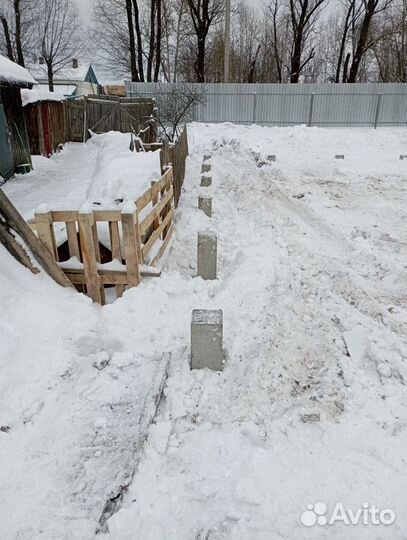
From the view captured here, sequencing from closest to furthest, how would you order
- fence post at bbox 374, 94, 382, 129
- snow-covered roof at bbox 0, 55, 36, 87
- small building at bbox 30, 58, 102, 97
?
snow-covered roof at bbox 0, 55, 36, 87 < fence post at bbox 374, 94, 382, 129 < small building at bbox 30, 58, 102, 97

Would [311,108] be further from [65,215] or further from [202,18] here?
[65,215]

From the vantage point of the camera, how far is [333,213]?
9422 mm

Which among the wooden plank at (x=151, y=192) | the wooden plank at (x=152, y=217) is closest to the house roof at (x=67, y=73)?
the wooden plank at (x=151, y=192)

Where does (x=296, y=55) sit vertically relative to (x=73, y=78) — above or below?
above

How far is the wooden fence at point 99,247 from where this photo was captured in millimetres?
4805

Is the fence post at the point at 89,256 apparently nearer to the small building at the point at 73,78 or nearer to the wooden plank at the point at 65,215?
the wooden plank at the point at 65,215

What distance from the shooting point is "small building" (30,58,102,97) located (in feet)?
147

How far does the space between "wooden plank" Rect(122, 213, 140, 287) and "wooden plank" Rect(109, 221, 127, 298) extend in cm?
16

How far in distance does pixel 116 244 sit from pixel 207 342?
1.83 metres

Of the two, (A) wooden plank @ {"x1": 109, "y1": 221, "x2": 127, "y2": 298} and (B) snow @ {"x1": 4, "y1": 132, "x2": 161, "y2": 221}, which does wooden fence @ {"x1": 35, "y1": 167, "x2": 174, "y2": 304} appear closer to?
(A) wooden plank @ {"x1": 109, "y1": 221, "x2": 127, "y2": 298}

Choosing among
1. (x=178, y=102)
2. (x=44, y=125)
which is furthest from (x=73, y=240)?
(x=178, y=102)

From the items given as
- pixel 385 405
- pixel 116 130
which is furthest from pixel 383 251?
pixel 116 130

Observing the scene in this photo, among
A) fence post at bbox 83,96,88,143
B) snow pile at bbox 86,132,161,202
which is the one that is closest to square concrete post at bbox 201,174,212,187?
snow pile at bbox 86,132,161,202

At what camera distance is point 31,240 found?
15.6 ft
